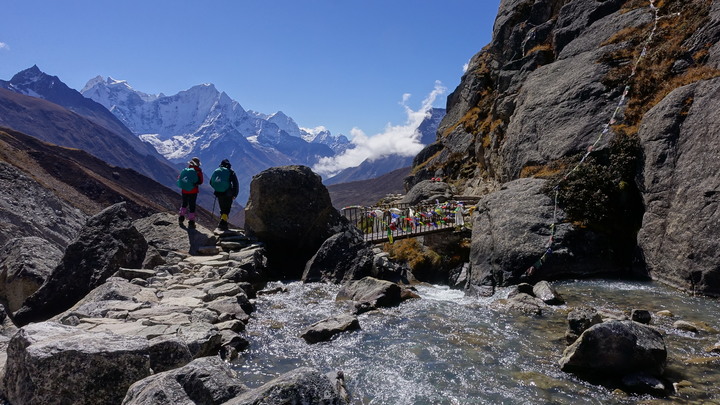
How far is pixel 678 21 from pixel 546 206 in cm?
1362

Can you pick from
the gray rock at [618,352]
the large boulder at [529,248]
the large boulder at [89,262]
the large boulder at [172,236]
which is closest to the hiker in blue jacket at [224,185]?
the large boulder at [172,236]

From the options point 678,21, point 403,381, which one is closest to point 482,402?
point 403,381

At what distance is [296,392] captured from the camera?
4719 millimetres

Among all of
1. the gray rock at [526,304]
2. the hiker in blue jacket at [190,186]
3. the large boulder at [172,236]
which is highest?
the hiker in blue jacket at [190,186]

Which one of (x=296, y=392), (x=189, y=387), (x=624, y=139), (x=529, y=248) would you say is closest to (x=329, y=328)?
(x=189, y=387)

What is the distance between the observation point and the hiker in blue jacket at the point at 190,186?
19859 mm

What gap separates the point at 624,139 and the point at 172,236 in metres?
20.2

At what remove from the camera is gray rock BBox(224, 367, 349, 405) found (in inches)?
182

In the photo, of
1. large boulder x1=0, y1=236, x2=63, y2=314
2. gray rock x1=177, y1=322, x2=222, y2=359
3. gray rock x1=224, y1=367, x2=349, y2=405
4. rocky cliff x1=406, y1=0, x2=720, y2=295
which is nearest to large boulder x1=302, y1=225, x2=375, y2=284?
rocky cliff x1=406, y1=0, x2=720, y2=295

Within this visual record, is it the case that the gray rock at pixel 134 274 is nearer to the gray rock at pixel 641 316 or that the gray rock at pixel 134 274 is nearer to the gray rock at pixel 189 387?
the gray rock at pixel 189 387

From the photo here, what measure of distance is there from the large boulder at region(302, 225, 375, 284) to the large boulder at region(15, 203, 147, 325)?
21.9 ft

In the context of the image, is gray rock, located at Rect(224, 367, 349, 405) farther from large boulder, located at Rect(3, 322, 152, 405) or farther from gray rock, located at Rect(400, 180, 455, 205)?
gray rock, located at Rect(400, 180, 455, 205)

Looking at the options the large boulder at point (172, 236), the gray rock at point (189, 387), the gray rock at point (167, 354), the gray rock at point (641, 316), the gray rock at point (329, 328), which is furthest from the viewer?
the large boulder at point (172, 236)

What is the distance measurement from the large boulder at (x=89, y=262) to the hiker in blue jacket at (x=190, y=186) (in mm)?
4259
